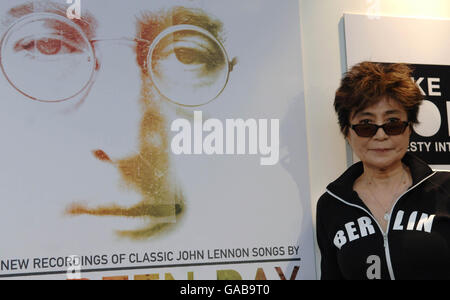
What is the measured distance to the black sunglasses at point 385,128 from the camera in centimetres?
185

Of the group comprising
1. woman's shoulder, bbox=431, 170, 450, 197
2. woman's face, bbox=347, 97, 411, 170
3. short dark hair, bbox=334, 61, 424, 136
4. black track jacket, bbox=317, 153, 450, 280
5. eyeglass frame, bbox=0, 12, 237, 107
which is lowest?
black track jacket, bbox=317, 153, 450, 280

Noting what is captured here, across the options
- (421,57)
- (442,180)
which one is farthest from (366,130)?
(421,57)

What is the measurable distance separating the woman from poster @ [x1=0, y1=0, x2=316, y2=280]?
0.58ft

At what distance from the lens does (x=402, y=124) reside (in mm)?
1863

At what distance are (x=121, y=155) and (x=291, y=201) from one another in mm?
734

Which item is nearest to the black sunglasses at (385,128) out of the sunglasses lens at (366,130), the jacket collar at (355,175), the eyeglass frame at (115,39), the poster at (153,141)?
the sunglasses lens at (366,130)

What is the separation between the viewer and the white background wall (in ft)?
6.86

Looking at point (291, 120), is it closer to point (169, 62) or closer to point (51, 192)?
point (169, 62)

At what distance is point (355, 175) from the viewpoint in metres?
1.99

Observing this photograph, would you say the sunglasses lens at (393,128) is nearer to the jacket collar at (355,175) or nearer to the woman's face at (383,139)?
the woman's face at (383,139)

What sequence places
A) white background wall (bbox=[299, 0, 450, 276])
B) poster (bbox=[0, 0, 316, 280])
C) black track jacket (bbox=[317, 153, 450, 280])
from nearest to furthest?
black track jacket (bbox=[317, 153, 450, 280])
poster (bbox=[0, 0, 316, 280])
white background wall (bbox=[299, 0, 450, 276])

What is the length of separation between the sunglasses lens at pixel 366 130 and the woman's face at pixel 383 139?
1cm

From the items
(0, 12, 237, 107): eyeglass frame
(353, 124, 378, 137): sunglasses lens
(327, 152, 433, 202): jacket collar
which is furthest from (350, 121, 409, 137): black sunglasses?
(0, 12, 237, 107): eyeglass frame

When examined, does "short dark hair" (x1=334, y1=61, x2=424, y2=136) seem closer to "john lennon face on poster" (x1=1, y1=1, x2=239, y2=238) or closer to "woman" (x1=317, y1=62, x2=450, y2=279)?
"woman" (x1=317, y1=62, x2=450, y2=279)
